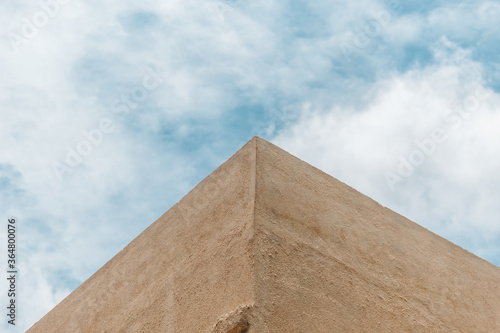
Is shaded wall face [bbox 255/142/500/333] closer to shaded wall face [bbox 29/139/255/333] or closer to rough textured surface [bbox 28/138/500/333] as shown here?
rough textured surface [bbox 28/138/500/333]

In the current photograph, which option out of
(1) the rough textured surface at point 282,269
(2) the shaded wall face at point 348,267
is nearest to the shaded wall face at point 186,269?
(1) the rough textured surface at point 282,269

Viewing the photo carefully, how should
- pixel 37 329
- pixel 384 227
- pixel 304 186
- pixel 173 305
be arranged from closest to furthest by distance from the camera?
1. pixel 173 305
2. pixel 304 186
3. pixel 384 227
4. pixel 37 329

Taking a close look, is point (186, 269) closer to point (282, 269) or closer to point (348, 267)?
point (282, 269)

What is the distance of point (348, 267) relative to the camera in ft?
10.1

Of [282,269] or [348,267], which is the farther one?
[348,267]

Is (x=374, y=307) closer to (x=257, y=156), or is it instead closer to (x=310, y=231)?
(x=310, y=231)

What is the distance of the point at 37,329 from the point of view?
4.45m

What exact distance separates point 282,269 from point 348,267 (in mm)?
525

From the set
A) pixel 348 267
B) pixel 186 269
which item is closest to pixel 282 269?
pixel 348 267

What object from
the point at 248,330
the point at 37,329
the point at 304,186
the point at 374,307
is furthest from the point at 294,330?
the point at 37,329

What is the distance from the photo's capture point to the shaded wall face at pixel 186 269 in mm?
2760

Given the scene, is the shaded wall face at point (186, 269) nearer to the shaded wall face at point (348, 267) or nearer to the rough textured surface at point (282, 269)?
the rough textured surface at point (282, 269)

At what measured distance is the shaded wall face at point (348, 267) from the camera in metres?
2.71

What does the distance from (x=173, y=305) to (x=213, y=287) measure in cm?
36
